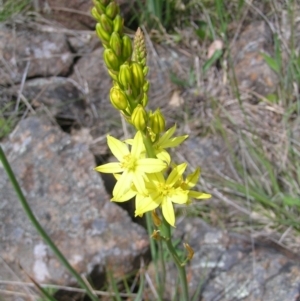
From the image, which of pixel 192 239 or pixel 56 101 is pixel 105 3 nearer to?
pixel 192 239

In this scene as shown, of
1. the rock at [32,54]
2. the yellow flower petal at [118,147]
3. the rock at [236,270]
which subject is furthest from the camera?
the rock at [32,54]

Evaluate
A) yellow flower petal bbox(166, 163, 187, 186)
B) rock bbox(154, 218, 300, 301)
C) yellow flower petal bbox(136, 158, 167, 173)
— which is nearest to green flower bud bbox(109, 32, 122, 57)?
yellow flower petal bbox(136, 158, 167, 173)

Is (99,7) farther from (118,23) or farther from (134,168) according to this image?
(134,168)

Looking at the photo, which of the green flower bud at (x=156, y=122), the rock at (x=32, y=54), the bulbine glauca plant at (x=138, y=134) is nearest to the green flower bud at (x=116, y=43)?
the bulbine glauca plant at (x=138, y=134)

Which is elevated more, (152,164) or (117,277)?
(152,164)

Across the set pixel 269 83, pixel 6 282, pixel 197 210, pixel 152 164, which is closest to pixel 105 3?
pixel 152 164

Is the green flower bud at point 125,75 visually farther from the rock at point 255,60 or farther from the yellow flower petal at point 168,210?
the rock at point 255,60

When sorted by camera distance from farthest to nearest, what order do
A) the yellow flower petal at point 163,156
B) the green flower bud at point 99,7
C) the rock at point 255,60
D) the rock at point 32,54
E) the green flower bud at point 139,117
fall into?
1. the rock at point 32,54
2. the rock at point 255,60
3. the yellow flower petal at point 163,156
4. the green flower bud at point 139,117
5. the green flower bud at point 99,7
